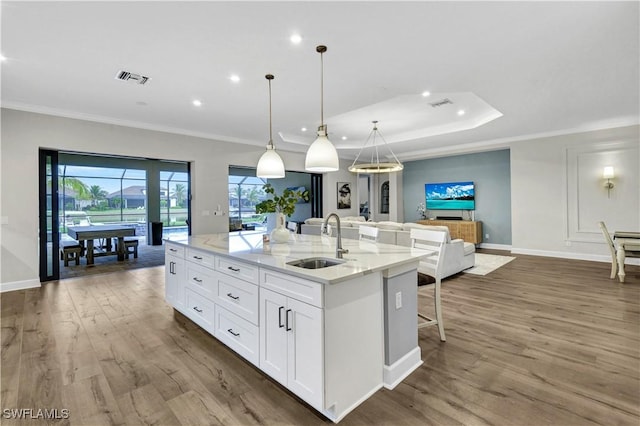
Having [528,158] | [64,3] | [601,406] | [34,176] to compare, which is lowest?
[601,406]

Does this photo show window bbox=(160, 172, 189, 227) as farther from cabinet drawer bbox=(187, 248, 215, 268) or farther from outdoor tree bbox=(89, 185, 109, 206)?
cabinet drawer bbox=(187, 248, 215, 268)

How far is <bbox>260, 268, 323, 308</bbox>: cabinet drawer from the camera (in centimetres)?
168

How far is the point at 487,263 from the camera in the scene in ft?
19.8

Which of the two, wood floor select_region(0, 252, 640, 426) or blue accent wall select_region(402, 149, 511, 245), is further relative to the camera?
blue accent wall select_region(402, 149, 511, 245)

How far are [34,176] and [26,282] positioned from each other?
1596 millimetres

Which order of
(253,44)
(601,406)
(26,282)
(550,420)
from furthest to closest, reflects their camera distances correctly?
(26,282), (253,44), (601,406), (550,420)

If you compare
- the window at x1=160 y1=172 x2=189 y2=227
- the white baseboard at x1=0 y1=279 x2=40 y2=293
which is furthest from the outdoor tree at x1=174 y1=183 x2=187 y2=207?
the white baseboard at x1=0 y1=279 x2=40 y2=293

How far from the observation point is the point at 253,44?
9.37 ft

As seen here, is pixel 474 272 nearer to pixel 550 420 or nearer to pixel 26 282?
pixel 550 420

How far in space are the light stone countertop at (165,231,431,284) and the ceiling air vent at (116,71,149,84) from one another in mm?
2011

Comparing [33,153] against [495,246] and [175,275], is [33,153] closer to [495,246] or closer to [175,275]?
[175,275]

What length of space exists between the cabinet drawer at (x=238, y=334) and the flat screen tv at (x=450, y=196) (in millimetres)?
7772

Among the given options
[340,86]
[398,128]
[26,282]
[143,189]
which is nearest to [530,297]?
[340,86]

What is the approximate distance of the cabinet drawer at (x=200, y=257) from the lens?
268cm
